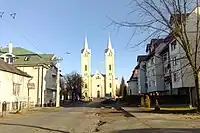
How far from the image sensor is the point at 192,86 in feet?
163

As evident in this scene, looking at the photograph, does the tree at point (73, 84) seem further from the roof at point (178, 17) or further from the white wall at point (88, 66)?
the roof at point (178, 17)

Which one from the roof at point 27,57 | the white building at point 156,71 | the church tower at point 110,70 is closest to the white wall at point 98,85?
the church tower at point 110,70

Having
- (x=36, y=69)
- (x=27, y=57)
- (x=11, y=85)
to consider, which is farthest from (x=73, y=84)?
(x=11, y=85)

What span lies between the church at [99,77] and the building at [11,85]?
90.6 meters

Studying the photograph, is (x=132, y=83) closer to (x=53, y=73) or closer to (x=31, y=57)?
(x=53, y=73)

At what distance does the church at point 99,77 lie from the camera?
14575cm

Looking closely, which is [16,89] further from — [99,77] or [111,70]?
[99,77]

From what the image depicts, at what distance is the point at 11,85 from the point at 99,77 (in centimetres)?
10820

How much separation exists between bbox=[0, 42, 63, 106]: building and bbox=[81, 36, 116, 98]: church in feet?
251

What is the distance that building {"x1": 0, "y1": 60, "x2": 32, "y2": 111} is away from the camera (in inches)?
1729

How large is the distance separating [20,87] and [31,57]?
14873 millimetres

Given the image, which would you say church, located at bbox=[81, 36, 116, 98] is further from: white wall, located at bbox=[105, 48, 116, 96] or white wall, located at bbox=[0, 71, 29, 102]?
white wall, located at bbox=[0, 71, 29, 102]

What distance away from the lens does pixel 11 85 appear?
46.8 m

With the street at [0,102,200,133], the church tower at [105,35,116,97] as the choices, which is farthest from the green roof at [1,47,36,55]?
the church tower at [105,35,116,97]
